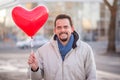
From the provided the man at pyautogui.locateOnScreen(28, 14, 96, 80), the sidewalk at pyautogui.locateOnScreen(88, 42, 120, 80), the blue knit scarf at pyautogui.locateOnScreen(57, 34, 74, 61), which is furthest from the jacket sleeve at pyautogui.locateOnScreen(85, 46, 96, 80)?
the sidewalk at pyautogui.locateOnScreen(88, 42, 120, 80)

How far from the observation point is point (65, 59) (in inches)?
146

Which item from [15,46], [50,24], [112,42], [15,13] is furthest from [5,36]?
[15,13]

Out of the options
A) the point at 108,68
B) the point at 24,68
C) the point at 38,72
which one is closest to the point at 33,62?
the point at 38,72

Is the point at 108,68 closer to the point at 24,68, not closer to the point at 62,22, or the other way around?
the point at 24,68

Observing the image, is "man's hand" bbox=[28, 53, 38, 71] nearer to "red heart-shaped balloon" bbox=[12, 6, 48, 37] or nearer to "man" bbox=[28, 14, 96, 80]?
"man" bbox=[28, 14, 96, 80]

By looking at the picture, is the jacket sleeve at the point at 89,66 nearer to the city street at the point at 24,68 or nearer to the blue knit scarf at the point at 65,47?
the blue knit scarf at the point at 65,47

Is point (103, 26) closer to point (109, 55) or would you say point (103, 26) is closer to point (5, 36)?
point (5, 36)

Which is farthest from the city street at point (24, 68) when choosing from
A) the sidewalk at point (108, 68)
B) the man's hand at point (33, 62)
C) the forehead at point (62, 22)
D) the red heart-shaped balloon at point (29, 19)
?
the forehead at point (62, 22)

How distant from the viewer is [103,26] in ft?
116

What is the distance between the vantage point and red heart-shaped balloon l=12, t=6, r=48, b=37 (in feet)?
12.8

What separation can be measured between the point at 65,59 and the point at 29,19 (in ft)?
2.09

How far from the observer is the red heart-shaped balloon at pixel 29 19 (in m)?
3.91

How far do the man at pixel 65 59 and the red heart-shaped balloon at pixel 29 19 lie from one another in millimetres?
297

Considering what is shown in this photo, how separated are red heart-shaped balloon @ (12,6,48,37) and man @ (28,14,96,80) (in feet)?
0.97
